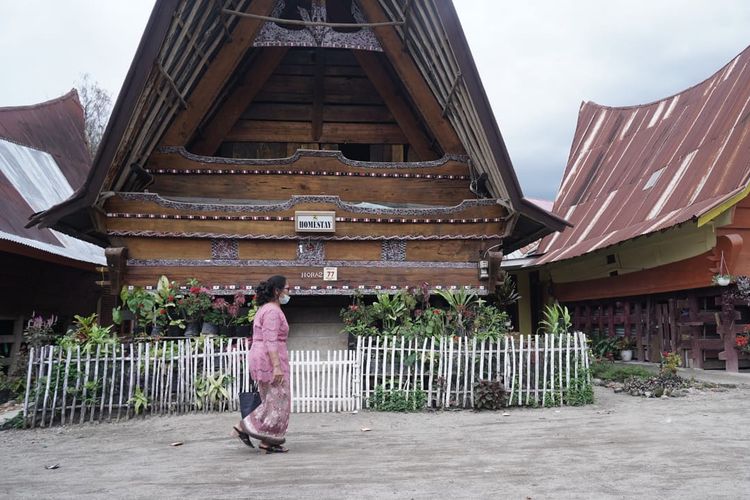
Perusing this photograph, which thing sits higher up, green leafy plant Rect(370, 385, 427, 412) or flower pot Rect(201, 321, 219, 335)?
flower pot Rect(201, 321, 219, 335)

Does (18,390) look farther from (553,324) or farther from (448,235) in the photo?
(553,324)

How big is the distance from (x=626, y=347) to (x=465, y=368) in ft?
23.9

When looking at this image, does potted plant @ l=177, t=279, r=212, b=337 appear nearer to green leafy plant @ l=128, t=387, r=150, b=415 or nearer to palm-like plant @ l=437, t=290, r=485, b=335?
green leafy plant @ l=128, t=387, r=150, b=415

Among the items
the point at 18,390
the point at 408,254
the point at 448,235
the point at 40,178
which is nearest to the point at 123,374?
the point at 18,390

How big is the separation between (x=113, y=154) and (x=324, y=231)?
3.31 m

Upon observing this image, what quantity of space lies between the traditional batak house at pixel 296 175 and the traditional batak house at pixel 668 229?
9.14 ft

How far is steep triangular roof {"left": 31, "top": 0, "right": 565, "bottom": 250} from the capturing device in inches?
371

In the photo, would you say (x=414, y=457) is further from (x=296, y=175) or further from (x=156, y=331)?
(x=296, y=175)

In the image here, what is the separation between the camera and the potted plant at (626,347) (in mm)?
14273

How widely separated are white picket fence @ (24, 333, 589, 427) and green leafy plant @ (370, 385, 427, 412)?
0.24ft

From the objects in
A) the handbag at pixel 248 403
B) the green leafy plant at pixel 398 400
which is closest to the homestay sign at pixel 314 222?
the green leafy plant at pixel 398 400

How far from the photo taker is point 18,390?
424 inches

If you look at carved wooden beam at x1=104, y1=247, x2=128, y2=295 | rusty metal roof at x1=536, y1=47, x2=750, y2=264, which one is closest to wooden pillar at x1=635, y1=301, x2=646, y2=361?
rusty metal roof at x1=536, y1=47, x2=750, y2=264

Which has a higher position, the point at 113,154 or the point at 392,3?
the point at 392,3
